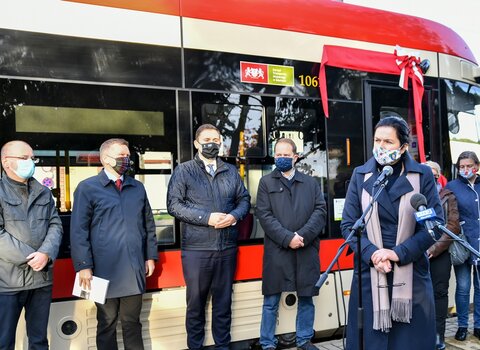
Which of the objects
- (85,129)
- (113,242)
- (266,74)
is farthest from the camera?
(266,74)

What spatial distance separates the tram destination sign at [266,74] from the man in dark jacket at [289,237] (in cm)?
54

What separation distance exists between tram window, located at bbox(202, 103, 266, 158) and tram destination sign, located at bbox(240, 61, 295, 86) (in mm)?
237

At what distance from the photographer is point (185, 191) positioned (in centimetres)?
331

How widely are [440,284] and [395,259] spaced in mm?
1705

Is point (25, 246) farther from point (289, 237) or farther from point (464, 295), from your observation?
point (464, 295)

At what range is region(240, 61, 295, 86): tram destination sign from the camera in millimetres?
3619

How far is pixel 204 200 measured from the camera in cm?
338

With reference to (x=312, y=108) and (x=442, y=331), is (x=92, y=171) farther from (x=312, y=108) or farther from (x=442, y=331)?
(x=442, y=331)

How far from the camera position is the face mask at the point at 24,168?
2.78 metres

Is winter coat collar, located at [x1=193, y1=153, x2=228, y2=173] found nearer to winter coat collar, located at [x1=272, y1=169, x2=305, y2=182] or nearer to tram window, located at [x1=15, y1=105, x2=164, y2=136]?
tram window, located at [x1=15, y1=105, x2=164, y2=136]

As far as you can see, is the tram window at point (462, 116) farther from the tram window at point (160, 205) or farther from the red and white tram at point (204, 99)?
the tram window at point (160, 205)

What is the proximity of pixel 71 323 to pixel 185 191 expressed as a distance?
1245 mm

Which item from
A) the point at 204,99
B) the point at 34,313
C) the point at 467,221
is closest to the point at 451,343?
the point at 467,221

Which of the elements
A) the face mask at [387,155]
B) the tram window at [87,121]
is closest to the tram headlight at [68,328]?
the tram window at [87,121]
